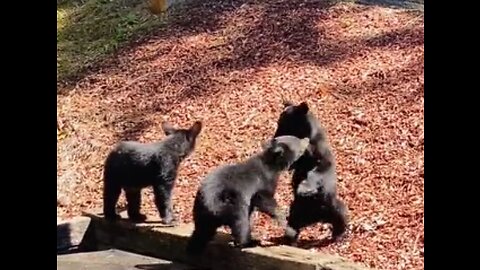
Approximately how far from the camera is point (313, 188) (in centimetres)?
586

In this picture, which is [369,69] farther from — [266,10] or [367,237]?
[367,237]

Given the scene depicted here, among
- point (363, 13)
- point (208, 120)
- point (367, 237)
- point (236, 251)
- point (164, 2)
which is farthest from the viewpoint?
point (164, 2)

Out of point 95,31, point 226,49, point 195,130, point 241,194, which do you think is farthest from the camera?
point 95,31

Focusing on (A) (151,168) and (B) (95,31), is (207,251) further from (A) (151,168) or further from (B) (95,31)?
(B) (95,31)

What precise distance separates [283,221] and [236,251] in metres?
0.46

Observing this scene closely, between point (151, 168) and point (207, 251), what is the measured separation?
2.83 ft

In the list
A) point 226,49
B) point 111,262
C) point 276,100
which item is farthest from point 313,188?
point 226,49

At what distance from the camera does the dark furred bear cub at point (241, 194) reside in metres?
5.56

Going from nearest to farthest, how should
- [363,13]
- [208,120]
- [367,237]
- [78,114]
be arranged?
[367,237]
[208,120]
[78,114]
[363,13]

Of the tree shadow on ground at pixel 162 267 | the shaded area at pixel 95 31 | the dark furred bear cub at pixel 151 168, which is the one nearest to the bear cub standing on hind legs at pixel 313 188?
the tree shadow on ground at pixel 162 267

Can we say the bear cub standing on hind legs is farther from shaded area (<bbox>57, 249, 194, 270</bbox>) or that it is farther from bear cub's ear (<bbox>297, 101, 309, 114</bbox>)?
shaded area (<bbox>57, 249, 194, 270</bbox>)

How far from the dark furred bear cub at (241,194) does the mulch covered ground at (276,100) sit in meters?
0.58
